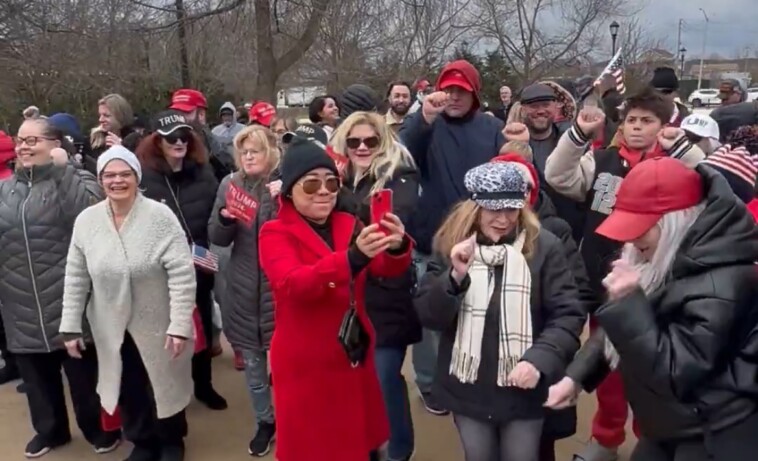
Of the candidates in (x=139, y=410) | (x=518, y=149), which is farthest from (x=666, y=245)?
(x=139, y=410)

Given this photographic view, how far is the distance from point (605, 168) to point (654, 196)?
73.4 inches

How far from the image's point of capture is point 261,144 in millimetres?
4305

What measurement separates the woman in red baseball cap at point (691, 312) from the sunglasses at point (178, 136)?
10.0 ft

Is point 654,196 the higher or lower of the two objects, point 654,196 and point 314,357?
the higher

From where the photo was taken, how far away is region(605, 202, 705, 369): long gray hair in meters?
2.24

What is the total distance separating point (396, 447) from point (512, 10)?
22.2m

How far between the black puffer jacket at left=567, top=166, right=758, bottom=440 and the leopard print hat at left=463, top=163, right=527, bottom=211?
0.84 m

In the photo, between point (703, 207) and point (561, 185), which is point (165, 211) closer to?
point (561, 185)

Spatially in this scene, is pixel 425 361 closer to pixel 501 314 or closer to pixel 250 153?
pixel 250 153

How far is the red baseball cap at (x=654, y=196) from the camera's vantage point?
88.0 inches

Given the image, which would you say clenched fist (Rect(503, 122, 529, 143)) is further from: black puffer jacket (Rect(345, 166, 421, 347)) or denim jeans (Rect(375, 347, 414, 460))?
denim jeans (Rect(375, 347, 414, 460))

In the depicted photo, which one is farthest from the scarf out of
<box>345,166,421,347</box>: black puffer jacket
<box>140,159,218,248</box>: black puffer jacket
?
<box>140,159,218,248</box>: black puffer jacket

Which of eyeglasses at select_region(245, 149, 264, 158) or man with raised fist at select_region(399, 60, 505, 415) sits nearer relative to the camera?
eyeglasses at select_region(245, 149, 264, 158)

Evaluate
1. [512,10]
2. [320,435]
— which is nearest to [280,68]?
[512,10]
